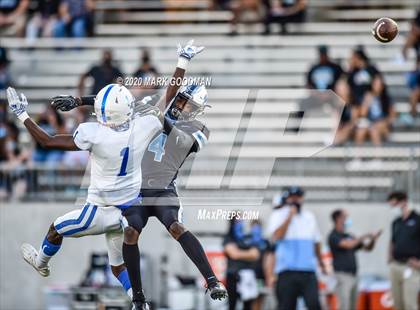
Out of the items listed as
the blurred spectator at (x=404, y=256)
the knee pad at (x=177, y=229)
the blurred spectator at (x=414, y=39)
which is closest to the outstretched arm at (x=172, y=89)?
the knee pad at (x=177, y=229)

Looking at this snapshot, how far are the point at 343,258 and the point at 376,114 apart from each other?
248 cm

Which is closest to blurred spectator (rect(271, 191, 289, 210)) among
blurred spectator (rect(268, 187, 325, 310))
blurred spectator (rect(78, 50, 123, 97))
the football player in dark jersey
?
blurred spectator (rect(268, 187, 325, 310))

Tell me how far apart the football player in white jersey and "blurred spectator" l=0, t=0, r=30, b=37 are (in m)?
9.00

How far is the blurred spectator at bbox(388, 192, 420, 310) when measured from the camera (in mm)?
16984

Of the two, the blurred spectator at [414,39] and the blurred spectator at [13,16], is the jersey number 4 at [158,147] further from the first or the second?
the blurred spectator at [13,16]

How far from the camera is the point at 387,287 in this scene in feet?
58.5

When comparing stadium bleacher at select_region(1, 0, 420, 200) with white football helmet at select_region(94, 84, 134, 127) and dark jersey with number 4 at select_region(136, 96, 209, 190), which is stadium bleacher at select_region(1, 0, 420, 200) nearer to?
dark jersey with number 4 at select_region(136, 96, 209, 190)

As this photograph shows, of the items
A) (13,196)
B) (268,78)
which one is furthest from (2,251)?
(268,78)

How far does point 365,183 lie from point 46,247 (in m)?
6.66

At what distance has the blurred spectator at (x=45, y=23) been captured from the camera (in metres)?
21.0

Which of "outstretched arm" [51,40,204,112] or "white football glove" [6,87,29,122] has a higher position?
"outstretched arm" [51,40,204,112]

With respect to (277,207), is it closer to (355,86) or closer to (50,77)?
(355,86)

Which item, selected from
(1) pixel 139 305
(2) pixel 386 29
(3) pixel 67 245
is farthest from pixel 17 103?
(3) pixel 67 245

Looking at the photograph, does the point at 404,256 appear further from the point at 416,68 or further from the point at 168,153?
the point at 168,153
